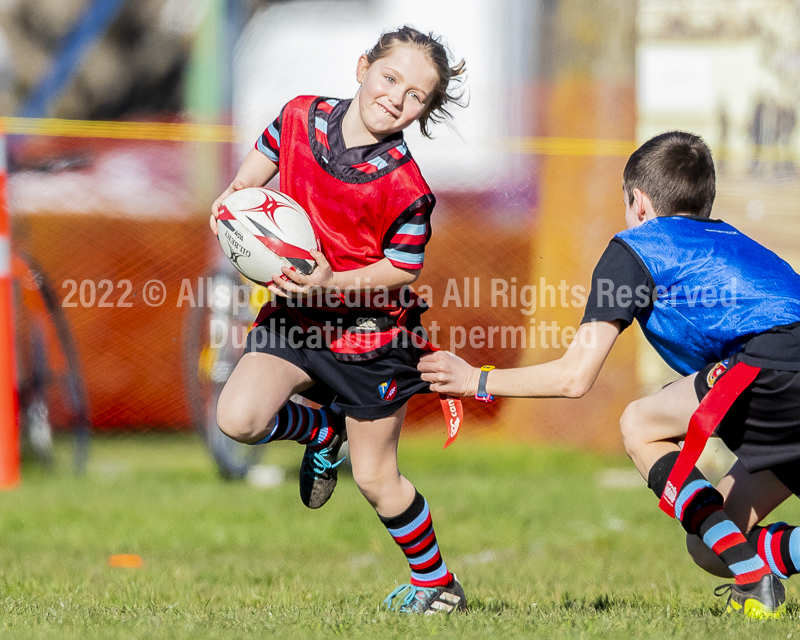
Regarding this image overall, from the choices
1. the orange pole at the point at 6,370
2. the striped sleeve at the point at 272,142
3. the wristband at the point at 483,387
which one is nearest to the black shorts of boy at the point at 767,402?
the wristband at the point at 483,387

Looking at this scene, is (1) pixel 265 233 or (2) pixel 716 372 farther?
(1) pixel 265 233

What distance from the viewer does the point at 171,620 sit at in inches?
A: 122

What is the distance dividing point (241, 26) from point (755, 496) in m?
6.21

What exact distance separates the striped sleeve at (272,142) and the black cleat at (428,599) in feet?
5.62

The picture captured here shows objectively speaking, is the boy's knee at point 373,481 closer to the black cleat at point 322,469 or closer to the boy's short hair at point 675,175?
the black cleat at point 322,469

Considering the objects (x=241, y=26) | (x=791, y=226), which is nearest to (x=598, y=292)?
(x=791, y=226)

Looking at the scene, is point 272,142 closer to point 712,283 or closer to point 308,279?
point 308,279

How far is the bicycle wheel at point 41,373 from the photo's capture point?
6.83m

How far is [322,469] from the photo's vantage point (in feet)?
12.6

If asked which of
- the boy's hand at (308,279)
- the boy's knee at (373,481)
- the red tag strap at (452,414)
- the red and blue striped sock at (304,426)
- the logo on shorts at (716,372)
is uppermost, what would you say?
the boy's hand at (308,279)

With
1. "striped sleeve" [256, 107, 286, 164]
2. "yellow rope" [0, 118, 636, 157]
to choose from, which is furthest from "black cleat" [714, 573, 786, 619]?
"yellow rope" [0, 118, 636, 157]

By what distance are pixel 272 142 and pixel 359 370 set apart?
964 millimetres

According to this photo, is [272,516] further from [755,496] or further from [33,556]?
[755,496]

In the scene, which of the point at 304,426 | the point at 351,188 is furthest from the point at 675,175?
Answer: the point at 304,426
